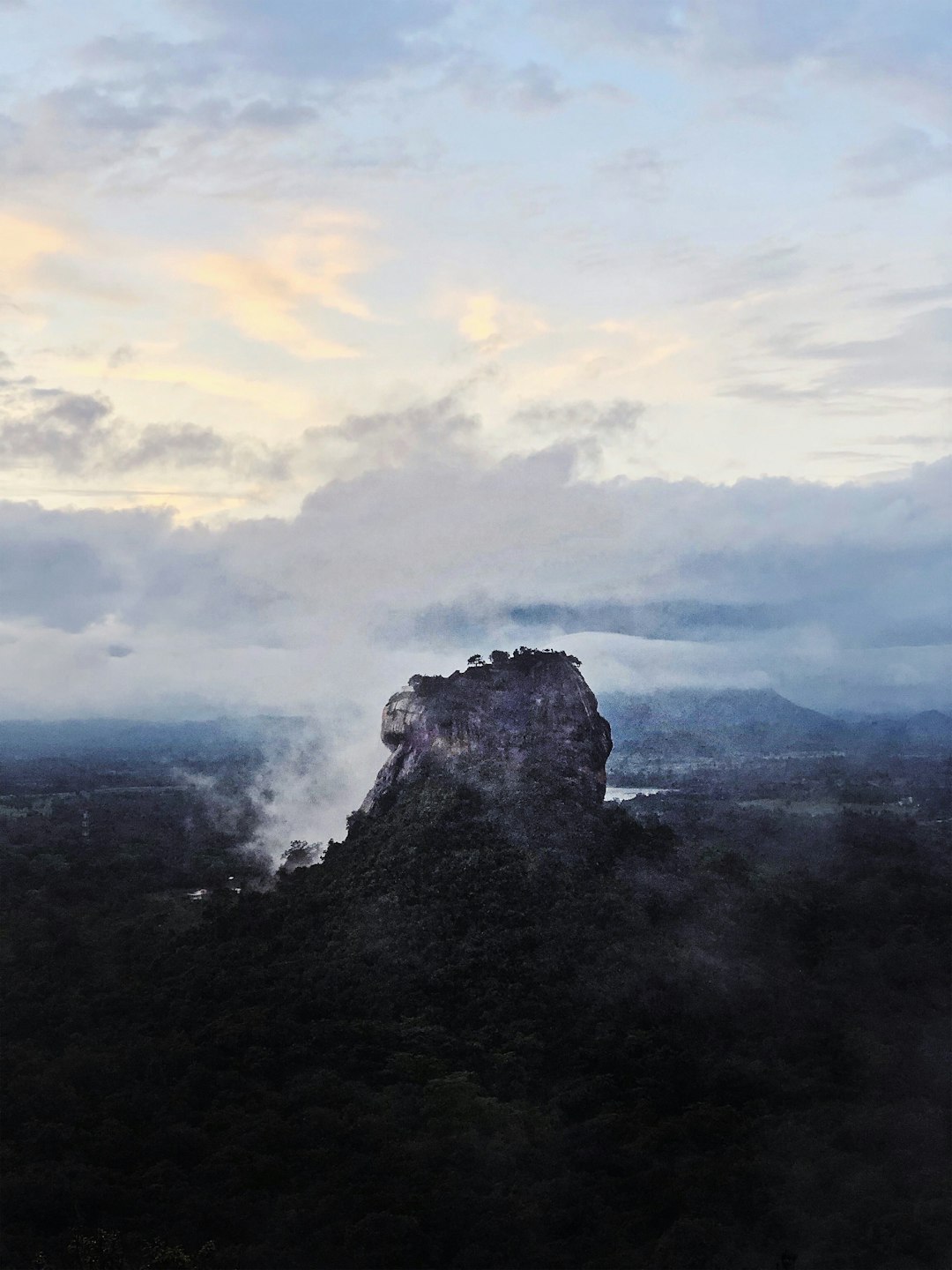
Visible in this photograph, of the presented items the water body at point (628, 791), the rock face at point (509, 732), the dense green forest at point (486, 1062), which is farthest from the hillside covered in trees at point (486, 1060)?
the water body at point (628, 791)

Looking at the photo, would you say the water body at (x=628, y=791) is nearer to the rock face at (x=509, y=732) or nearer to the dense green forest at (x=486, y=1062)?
the dense green forest at (x=486, y=1062)

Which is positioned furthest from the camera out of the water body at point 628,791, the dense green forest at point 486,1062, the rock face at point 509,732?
the water body at point 628,791

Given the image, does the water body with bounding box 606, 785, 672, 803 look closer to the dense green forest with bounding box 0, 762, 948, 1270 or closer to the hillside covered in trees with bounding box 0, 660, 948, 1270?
the hillside covered in trees with bounding box 0, 660, 948, 1270

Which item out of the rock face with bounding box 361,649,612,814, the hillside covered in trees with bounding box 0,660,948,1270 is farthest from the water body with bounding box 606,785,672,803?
the rock face with bounding box 361,649,612,814

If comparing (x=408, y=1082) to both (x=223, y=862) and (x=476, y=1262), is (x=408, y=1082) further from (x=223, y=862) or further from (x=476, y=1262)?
(x=223, y=862)

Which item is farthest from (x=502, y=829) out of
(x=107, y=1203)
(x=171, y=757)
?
(x=171, y=757)
